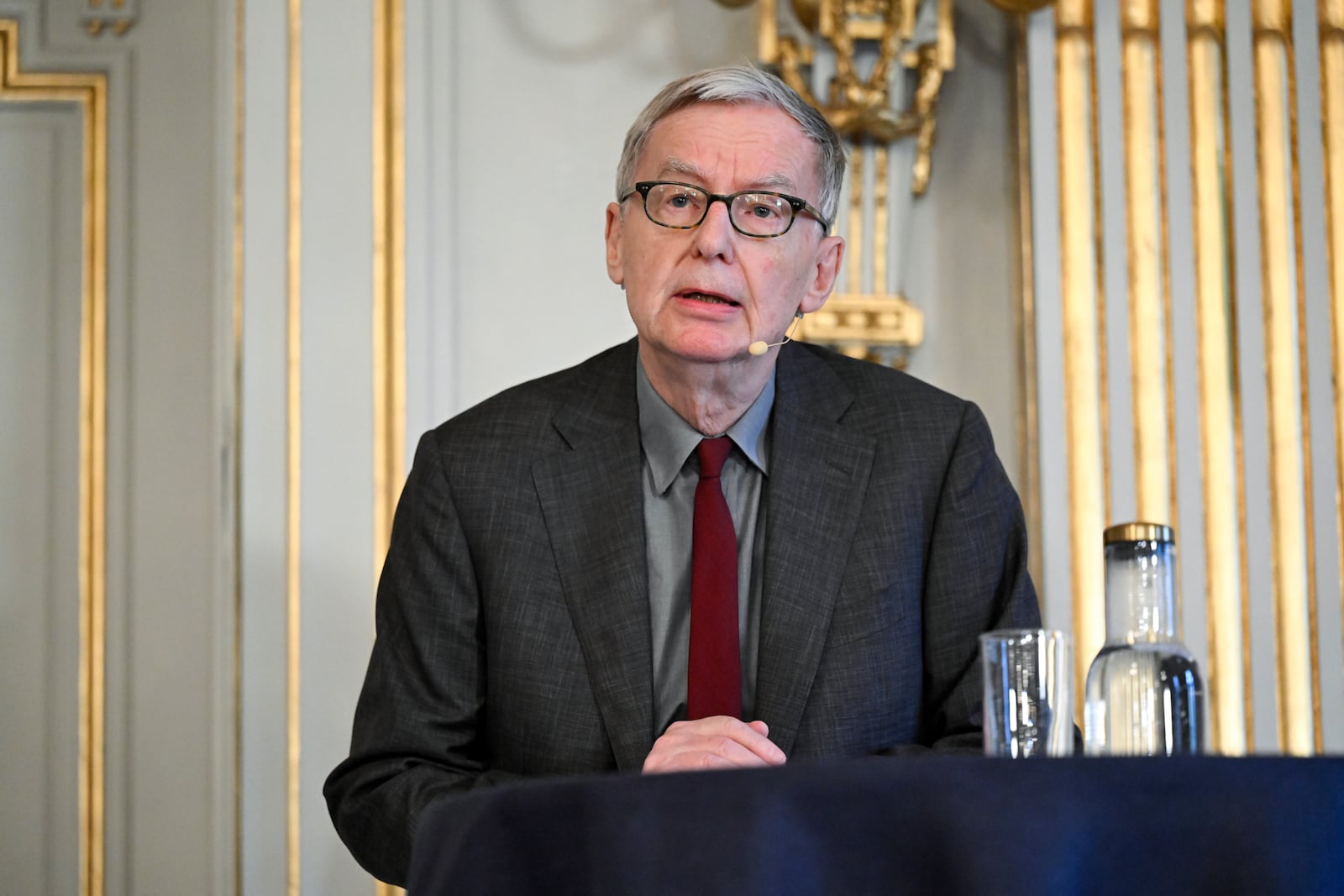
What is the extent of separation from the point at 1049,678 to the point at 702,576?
82 cm

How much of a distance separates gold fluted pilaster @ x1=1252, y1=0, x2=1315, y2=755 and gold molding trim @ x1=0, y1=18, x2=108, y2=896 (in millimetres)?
1982

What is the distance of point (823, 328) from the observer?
263 centimetres

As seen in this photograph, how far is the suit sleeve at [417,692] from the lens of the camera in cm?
172

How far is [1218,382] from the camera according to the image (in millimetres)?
2674

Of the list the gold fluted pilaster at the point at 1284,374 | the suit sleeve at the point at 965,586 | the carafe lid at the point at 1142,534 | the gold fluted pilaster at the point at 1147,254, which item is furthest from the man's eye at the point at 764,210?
the gold fluted pilaster at the point at 1284,374

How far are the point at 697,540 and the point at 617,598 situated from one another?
123 mm

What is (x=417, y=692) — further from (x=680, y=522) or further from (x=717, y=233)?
(x=717, y=233)

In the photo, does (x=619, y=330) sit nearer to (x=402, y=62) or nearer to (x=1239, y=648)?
(x=402, y=62)

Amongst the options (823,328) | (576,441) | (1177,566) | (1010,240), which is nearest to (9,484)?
(576,441)

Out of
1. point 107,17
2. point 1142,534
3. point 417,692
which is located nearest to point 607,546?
point 417,692

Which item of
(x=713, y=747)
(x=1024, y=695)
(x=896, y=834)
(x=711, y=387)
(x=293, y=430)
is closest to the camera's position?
(x=896, y=834)

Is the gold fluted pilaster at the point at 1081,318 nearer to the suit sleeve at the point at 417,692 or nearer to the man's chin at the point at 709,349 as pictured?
the man's chin at the point at 709,349

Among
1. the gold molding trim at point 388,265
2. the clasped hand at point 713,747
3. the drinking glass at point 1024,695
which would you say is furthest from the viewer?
the gold molding trim at point 388,265

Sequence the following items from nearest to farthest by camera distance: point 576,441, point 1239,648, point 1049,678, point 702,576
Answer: point 1049,678 → point 702,576 → point 576,441 → point 1239,648
